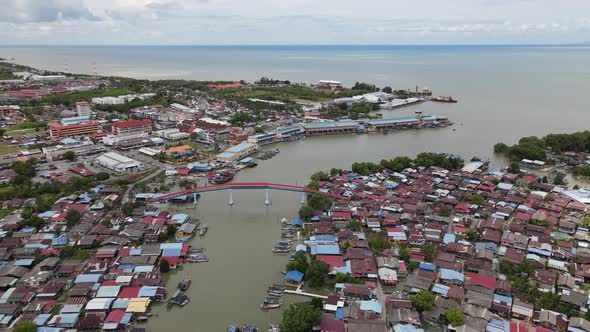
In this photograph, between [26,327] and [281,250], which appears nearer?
[26,327]

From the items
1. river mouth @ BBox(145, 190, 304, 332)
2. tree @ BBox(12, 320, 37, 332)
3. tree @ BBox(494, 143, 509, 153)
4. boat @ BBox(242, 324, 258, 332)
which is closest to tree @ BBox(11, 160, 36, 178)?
river mouth @ BBox(145, 190, 304, 332)

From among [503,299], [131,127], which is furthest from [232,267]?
[131,127]

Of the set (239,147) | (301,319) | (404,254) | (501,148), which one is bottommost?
(301,319)

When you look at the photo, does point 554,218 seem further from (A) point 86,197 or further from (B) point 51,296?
(A) point 86,197

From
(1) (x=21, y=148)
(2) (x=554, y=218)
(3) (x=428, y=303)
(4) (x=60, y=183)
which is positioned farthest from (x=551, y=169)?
(1) (x=21, y=148)

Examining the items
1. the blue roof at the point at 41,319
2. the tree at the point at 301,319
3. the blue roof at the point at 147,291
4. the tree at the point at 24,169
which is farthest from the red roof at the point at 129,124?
the tree at the point at 301,319

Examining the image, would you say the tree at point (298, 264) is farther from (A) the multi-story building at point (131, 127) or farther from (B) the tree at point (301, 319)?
(A) the multi-story building at point (131, 127)

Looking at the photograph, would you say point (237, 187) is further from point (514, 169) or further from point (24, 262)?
point (514, 169)

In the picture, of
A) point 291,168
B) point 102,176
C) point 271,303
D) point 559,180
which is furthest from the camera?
point 291,168
